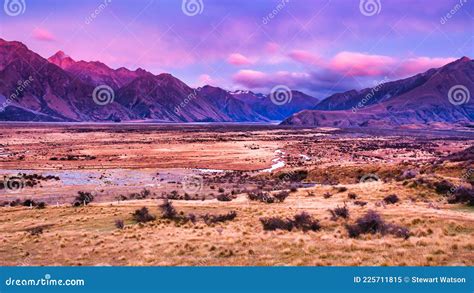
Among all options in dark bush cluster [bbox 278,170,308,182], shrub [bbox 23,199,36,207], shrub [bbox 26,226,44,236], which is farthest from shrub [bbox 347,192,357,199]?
shrub [bbox 23,199,36,207]

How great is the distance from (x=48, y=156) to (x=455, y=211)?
69423 millimetres

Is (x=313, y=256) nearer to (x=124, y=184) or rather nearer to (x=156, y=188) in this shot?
(x=156, y=188)

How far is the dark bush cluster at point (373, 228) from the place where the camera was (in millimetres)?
20938

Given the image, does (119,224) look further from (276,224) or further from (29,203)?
(29,203)

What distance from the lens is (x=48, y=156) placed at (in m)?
79.9

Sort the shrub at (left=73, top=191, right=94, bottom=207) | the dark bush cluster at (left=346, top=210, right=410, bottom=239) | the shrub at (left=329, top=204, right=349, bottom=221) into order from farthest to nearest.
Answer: the shrub at (left=73, top=191, right=94, bottom=207), the shrub at (left=329, top=204, right=349, bottom=221), the dark bush cluster at (left=346, top=210, right=410, bottom=239)

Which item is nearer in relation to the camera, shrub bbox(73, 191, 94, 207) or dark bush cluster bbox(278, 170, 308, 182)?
shrub bbox(73, 191, 94, 207)

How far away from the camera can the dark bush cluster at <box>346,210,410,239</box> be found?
2094 cm

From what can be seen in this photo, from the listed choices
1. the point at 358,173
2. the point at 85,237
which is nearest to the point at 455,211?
the point at 85,237

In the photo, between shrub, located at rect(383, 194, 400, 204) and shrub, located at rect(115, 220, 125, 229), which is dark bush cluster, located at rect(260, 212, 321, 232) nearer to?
shrub, located at rect(115, 220, 125, 229)
